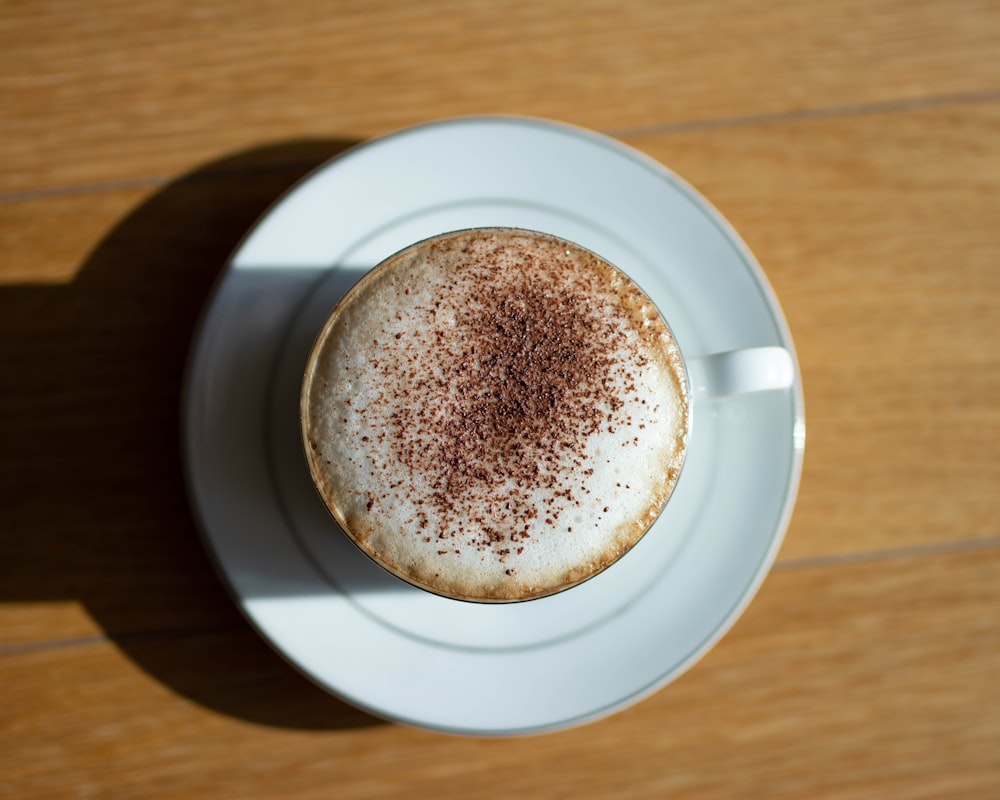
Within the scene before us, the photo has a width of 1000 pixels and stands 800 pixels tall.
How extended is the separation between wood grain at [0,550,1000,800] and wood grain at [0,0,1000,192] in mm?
592

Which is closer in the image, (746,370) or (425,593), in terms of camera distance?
(746,370)

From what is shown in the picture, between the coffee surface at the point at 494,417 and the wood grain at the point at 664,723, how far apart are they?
0.34 meters

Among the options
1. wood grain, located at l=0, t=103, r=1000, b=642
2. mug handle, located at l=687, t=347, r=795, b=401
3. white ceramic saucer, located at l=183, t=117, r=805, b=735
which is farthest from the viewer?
wood grain, located at l=0, t=103, r=1000, b=642

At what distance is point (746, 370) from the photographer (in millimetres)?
751

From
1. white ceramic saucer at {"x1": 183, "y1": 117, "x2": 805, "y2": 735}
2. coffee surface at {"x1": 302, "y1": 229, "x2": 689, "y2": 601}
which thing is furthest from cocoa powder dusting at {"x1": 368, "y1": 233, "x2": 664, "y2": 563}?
white ceramic saucer at {"x1": 183, "y1": 117, "x2": 805, "y2": 735}

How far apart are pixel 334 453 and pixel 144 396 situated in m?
0.35

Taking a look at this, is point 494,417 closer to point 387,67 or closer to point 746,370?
point 746,370

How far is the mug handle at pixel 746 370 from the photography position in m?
0.75

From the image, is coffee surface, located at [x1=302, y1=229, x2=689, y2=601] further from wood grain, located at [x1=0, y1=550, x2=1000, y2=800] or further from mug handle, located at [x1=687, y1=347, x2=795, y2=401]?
wood grain, located at [x1=0, y1=550, x2=1000, y2=800]

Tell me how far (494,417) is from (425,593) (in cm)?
23

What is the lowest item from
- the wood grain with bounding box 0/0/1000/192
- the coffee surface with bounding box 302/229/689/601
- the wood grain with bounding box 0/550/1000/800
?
the wood grain with bounding box 0/550/1000/800

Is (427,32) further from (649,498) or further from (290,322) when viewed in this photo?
(649,498)

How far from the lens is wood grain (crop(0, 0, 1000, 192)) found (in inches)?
38.9

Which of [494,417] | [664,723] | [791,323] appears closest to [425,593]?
[494,417]
